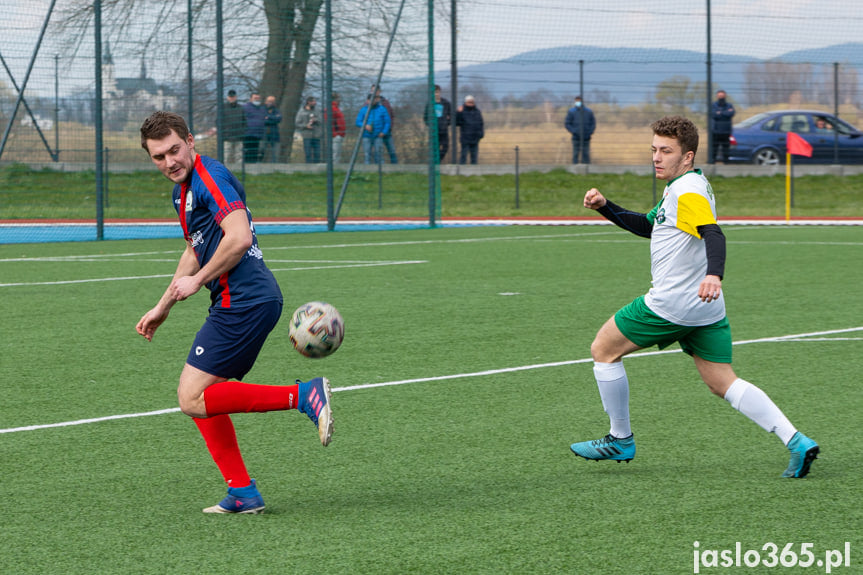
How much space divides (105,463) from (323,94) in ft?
54.3

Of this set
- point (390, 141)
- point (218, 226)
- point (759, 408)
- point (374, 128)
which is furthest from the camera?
point (390, 141)

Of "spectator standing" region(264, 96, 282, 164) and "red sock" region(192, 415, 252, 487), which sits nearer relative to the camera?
"red sock" region(192, 415, 252, 487)

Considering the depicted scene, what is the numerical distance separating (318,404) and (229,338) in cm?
43

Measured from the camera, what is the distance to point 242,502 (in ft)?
15.3

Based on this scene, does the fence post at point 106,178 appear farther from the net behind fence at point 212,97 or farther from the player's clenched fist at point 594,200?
the player's clenched fist at point 594,200

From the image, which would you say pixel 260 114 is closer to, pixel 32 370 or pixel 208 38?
pixel 208 38

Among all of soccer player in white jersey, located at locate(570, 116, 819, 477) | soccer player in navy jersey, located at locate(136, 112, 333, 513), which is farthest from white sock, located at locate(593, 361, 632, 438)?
soccer player in navy jersey, located at locate(136, 112, 333, 513)

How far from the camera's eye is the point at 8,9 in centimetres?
1942

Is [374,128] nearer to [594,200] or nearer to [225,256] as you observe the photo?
[594,200]

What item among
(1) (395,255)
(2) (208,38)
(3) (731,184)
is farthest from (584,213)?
(1) (395,255)

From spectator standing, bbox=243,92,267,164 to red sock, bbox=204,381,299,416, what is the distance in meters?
17.3

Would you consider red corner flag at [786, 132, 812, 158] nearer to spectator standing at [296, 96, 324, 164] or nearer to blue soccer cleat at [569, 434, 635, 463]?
spectator standing at [296, 96, 324, 164]

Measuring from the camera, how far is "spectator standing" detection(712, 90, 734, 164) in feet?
95.4

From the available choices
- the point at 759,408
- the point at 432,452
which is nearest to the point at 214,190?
the point at 432,452
